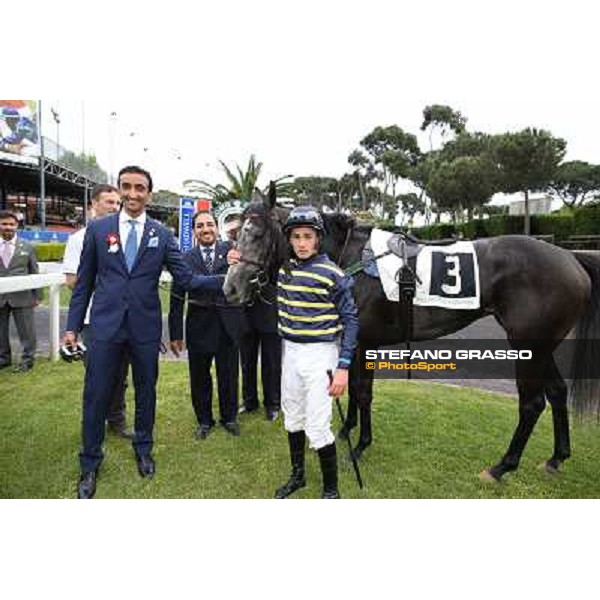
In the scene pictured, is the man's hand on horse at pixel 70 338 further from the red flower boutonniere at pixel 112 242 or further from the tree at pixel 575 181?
the tree at pixel 575 181

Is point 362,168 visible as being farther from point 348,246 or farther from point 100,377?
point 100,377

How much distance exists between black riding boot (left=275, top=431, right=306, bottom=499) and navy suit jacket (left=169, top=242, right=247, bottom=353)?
1.11 meters

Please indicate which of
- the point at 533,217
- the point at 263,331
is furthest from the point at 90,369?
the point at 533,217

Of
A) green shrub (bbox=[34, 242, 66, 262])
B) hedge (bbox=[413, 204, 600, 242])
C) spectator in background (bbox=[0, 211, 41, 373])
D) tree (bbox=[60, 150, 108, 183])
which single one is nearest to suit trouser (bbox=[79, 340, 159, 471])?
spectator in background (bbox=[0, 211, 41, 373])

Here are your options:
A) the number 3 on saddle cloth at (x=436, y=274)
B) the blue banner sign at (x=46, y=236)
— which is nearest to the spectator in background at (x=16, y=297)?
the number 3 on saddle cloth at (x=436, y=274)

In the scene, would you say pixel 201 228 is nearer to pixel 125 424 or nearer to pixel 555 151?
pixel 125 424

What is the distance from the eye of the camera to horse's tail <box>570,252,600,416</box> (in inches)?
128

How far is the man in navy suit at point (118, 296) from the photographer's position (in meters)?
2.63

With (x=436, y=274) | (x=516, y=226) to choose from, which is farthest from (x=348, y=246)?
(x=516, y=226)

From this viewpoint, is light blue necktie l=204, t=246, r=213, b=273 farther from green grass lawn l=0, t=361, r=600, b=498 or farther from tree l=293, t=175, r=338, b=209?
green grass lawn l=0, t=361, r=600, b=498

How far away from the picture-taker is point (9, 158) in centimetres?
956

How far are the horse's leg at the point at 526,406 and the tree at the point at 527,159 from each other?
188 centimetres

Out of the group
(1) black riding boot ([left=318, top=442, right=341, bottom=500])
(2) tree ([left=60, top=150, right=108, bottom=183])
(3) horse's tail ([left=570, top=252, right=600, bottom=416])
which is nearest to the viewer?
(1) black riding boot ([left=318, top=442, right=341, bottom=500])

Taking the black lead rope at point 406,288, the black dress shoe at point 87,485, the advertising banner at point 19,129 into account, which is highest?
the advertising banner at point 19,129
